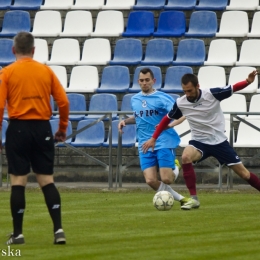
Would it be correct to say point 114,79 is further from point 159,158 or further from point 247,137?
point 159,158

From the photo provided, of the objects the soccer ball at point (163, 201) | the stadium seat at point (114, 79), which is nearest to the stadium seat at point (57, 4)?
the stadium seat at point (114, 79)

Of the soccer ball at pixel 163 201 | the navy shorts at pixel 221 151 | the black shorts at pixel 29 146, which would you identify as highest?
the black shorts at pixel 29 146

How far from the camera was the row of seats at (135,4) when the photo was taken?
21.2 m

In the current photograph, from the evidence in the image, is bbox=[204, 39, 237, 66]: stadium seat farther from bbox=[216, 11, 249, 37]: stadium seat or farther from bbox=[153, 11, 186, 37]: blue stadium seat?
bbox=[153, 11, 186, 37]: blue stadium seat

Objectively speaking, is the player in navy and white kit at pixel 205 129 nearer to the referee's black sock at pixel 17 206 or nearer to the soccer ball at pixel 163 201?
the soccer ball at pixel 163 201

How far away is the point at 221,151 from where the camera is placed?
1251 cm

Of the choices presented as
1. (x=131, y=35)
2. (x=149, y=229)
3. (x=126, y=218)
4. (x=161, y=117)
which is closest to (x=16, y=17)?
(x=131, y=35)

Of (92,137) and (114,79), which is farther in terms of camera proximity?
(114,79)

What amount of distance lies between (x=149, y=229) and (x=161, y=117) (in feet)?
12.2

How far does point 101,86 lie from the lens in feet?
65.2

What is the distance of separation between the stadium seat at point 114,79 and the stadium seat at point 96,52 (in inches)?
31.0

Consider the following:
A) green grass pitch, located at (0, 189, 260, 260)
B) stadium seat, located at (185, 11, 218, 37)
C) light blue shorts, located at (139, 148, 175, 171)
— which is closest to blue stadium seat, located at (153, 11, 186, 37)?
stadium seat, located at (185, 11, 218, 37)

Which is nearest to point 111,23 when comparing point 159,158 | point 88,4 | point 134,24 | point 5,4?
point 134,24

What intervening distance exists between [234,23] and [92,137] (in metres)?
4.91
